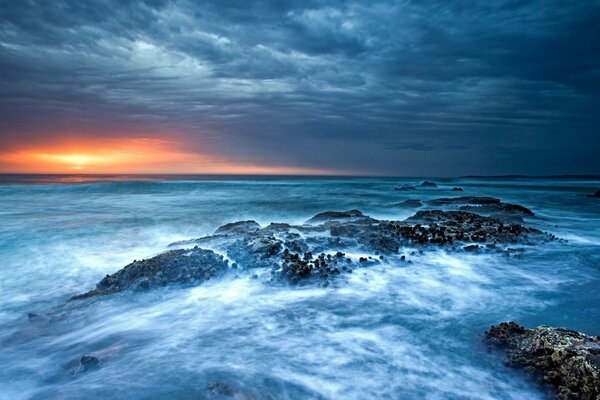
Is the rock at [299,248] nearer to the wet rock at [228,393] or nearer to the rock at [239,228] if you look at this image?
the rock at [239,228]

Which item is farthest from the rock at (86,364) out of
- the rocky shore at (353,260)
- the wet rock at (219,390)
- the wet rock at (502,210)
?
the wet rock at (502,210)

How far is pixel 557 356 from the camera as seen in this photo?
14.2ft

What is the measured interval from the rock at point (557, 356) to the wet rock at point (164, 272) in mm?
6056

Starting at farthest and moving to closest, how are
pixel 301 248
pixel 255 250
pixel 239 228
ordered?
pixel 239 228 < pixel 301 248 < pixel 255 250

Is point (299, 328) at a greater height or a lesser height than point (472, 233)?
lesser

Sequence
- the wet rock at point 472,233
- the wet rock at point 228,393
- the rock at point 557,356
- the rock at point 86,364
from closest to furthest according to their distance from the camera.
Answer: the rock at point 557,356 → the wet rock at point 228,393 → the rock at point 86,364 → the wet rock at point 472,233

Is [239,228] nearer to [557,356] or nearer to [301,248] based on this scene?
[301,248]

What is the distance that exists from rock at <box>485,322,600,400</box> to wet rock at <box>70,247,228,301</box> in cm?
606

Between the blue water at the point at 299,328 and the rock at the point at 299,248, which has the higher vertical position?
the rock at the point at 299,248

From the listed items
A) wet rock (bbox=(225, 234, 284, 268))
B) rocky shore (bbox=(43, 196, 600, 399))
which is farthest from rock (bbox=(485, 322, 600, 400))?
wet rock (bbox=(225, 234, 284, 268))

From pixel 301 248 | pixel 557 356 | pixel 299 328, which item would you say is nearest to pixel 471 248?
pixel 301 248

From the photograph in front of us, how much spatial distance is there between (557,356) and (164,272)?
737 centimetres

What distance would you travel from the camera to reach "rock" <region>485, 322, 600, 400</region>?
3.89m

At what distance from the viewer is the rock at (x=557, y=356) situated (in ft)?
12.8
